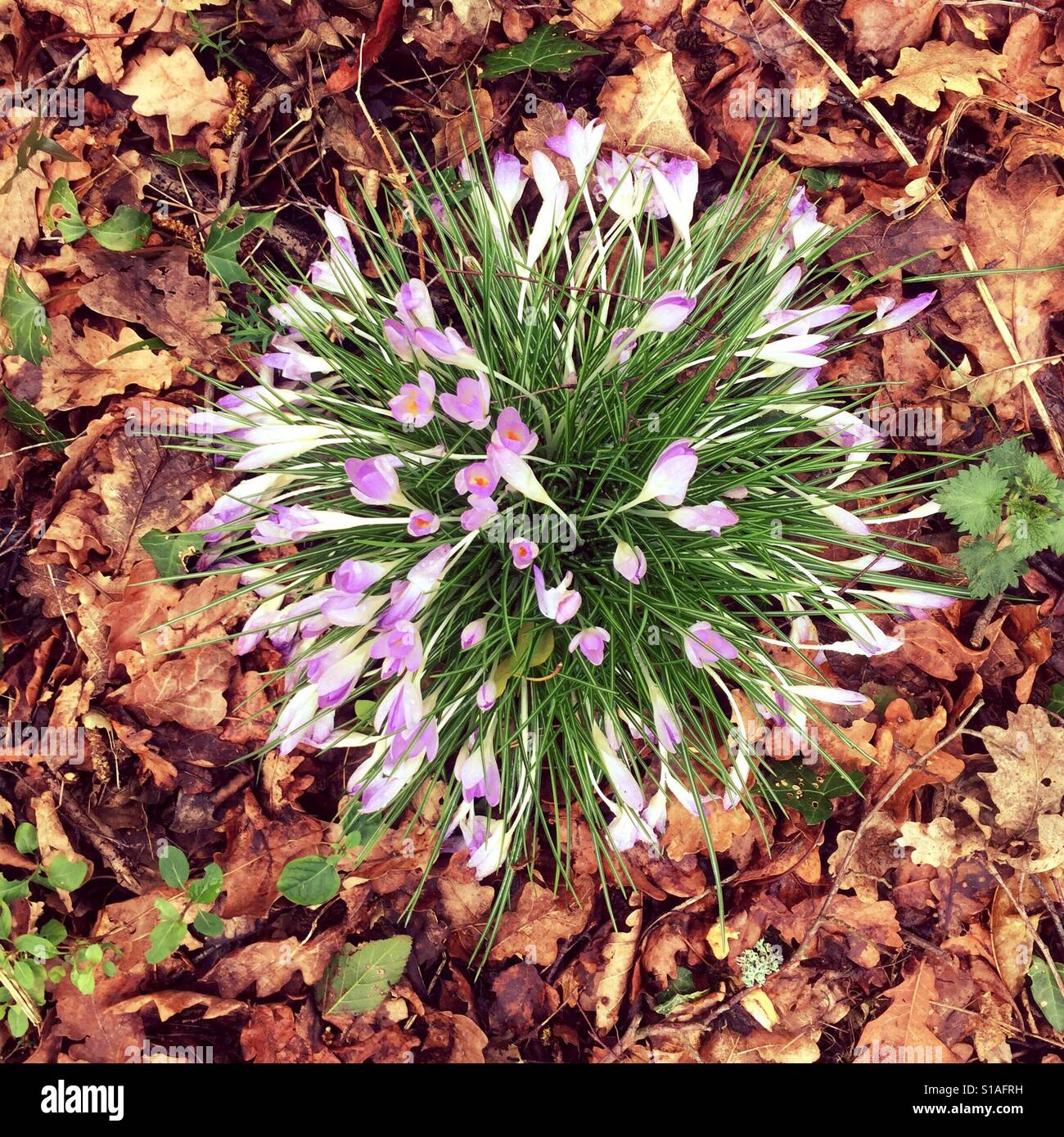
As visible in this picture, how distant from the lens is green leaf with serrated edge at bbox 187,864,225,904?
239 cm

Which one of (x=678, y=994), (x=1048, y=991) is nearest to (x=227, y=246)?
(x=678, y=994)

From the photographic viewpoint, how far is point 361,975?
2451 mm

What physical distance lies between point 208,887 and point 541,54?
2.56 m

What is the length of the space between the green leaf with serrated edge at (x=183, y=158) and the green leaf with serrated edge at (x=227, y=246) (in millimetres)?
198

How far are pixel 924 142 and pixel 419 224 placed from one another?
5.06 ft

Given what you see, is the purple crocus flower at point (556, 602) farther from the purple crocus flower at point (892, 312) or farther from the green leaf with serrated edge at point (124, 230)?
the green leaf with serrated edge at point (124, 230)

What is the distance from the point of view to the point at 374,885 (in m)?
2.48

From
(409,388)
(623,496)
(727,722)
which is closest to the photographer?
(409,388)

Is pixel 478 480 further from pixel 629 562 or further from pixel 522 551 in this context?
pixel 629 562

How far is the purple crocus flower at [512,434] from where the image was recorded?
157cm

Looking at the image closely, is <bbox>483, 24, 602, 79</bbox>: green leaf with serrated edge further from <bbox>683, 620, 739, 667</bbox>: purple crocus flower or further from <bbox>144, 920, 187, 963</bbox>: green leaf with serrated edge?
<bbox>144, 920, 187, 963</bbox>: green leaf with serrated edge

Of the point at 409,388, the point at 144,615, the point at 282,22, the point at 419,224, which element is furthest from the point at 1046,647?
the point at 282,22

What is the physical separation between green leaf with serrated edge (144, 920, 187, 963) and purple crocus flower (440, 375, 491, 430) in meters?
1.67
